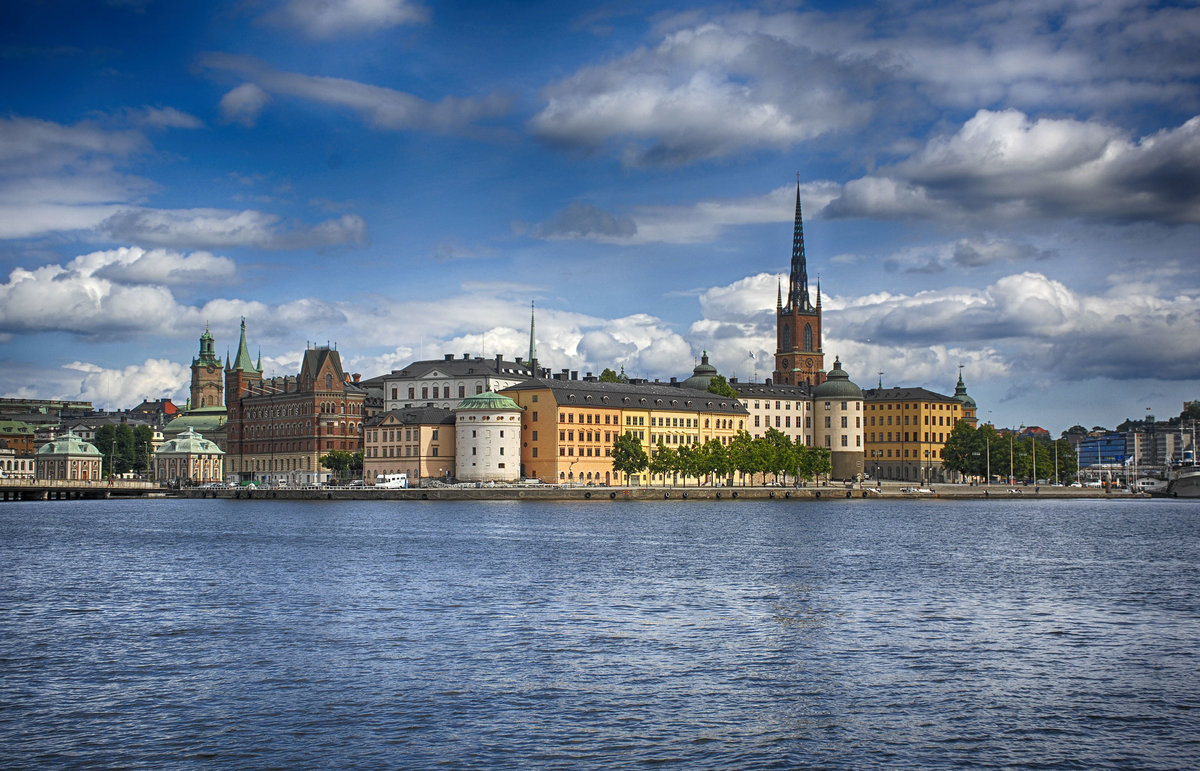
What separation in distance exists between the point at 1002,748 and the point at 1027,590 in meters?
23.0

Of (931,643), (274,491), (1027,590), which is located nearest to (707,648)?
(931,643)

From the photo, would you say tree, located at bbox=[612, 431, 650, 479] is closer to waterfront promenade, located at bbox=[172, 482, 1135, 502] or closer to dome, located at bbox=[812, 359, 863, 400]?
waterfront promenade, located at bbox=[172, 482, 1135, 502]

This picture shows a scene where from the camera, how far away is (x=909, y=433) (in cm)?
18425

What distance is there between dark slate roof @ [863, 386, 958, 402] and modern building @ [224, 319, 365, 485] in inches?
3039

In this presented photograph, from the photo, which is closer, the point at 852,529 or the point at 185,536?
the point at 185,536

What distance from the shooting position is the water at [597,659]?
20.5 metres

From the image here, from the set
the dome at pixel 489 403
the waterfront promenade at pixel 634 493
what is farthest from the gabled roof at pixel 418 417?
the waterfront promenade at pixel 634 493

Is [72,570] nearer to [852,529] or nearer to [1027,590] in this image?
[1027,590]

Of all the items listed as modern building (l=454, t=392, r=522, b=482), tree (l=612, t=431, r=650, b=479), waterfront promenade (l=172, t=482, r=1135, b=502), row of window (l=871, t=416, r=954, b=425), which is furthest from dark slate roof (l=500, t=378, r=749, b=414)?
row of window (l=871, t=416, r=954, b=425)

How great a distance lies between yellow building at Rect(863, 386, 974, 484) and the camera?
183125 millimetres

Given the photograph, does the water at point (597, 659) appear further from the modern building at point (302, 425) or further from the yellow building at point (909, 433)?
the yellow building at point (909, 433)

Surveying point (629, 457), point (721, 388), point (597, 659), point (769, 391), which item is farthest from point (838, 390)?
point (597, 659)

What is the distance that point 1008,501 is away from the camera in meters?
140

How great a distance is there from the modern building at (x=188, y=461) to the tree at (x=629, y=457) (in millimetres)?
71210
